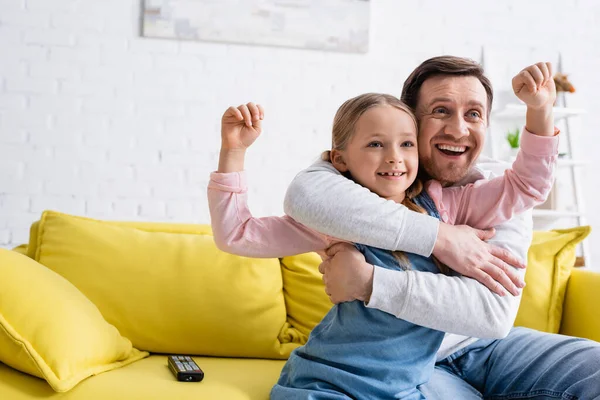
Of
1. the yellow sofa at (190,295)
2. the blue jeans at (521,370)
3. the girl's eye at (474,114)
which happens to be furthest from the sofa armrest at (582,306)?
the girl's eye at (474,114)

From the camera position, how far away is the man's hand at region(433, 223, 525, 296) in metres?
1.29

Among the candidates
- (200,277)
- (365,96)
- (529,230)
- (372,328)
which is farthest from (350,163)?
(200,277)

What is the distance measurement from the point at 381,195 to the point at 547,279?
89cm

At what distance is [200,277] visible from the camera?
1932 mm

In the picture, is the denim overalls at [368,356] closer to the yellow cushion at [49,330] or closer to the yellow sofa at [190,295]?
the yellow sofa at [190,295]

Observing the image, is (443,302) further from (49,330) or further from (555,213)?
(555,213)

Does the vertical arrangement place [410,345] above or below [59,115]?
below

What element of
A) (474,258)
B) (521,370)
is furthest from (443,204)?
(521,370)

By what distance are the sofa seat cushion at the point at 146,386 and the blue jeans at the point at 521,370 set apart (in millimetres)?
444

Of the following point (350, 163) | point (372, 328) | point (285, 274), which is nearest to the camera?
point (372, 328)

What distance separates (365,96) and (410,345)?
527 mm

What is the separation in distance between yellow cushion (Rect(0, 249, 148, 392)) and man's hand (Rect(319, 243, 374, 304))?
2.11 feet

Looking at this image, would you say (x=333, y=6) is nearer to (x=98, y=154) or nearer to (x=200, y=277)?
(x=98, y=154)

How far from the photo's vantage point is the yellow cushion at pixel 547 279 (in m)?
1.96
